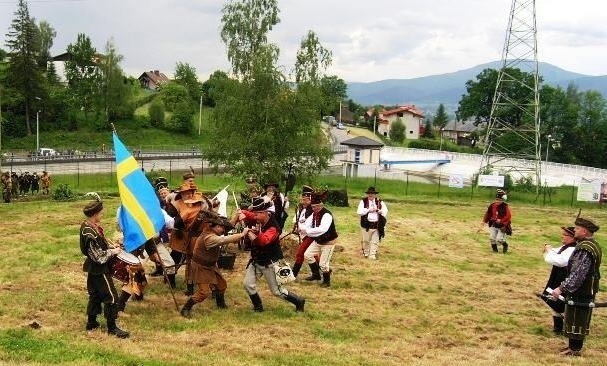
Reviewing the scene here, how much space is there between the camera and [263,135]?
19.8m

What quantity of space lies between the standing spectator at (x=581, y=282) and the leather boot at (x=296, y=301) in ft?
12.6

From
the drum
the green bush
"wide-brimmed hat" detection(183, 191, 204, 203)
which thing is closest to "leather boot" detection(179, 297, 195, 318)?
the drum

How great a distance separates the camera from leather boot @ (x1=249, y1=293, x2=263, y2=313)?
9.86 meters

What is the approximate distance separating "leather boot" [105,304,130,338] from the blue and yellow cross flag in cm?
90

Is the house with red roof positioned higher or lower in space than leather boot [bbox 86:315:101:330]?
higher

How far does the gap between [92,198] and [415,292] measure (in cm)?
1827

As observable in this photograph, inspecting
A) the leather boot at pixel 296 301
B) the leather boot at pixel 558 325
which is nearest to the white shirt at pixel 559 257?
the leather boot at pixel 558 325

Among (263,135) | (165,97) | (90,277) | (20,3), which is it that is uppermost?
(20,3)

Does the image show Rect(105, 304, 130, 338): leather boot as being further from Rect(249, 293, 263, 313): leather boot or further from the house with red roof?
the house with red roof

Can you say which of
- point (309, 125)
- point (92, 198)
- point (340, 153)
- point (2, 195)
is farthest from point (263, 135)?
point (340, 153)

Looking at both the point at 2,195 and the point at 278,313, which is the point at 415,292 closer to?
the point at 278,313

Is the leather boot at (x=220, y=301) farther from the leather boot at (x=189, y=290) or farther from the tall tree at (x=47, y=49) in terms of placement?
the tall tree at (x=47, y=49)

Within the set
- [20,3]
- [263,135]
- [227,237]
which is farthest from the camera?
[20,3]

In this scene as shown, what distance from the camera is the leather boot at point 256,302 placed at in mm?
9861
